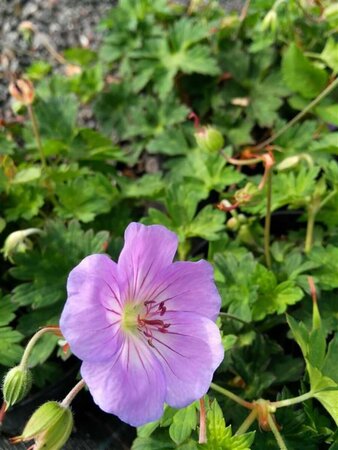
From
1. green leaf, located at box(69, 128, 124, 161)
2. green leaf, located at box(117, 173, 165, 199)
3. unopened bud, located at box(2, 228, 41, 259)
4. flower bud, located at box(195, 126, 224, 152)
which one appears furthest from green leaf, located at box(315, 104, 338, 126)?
unopened bud, located at box(2, 228, 41, 259)

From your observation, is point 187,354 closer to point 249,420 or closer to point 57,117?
point 249,420

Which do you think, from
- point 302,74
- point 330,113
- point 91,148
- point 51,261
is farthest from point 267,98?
point 51,261

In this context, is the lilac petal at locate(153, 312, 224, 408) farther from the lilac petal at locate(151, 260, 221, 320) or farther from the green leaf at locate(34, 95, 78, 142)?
the green leaf at locate(34, 95, 78, 142)

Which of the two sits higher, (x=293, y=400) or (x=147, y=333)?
(x=147, y=333)

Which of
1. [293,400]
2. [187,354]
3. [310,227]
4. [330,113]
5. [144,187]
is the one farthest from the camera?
[144,187]

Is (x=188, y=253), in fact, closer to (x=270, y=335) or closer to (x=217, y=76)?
(x=270, y=335)

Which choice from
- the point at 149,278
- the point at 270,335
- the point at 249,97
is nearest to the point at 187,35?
the point at 249,97
